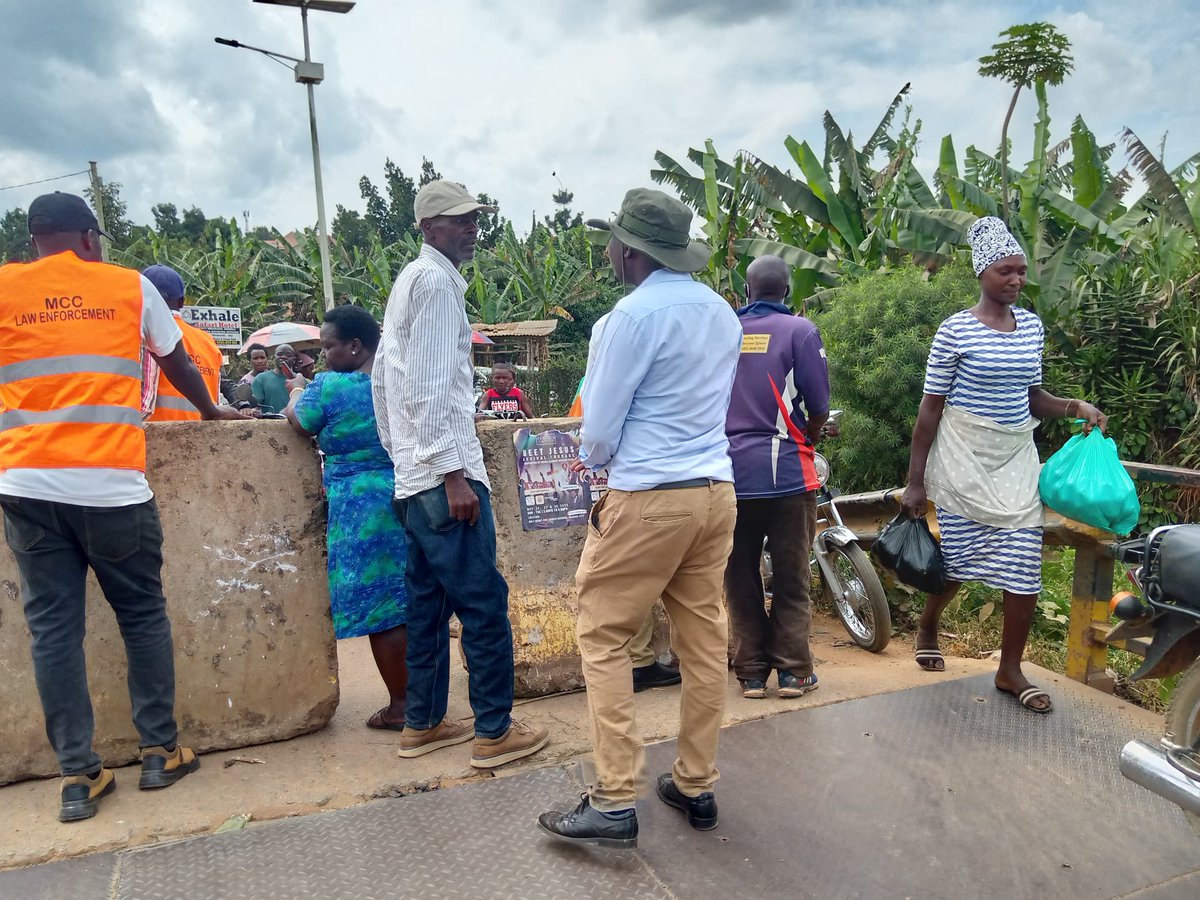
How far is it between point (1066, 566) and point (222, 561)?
557 cm

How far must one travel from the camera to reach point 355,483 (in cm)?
344

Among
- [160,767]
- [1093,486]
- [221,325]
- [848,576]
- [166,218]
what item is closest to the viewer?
[160,767]

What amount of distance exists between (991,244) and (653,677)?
7.95ft

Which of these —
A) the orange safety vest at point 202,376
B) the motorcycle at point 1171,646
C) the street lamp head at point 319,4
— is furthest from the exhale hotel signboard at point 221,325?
the motorcycle at point 1171,646

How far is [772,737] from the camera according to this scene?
11.2ft

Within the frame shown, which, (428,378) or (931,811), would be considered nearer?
(931,811)

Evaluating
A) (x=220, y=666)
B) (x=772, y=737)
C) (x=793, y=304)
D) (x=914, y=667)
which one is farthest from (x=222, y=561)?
(x=793, y=304)

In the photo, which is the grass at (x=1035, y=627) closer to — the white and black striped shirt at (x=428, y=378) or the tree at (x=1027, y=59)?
the white and black striped shirt at (x=428, y=378)

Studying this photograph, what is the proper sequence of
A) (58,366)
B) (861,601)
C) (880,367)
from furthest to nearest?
(880,367) → (861,601) → (58,366)

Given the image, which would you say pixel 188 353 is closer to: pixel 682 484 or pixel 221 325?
pixel 682 484

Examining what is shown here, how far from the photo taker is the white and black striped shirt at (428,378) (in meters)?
2.98

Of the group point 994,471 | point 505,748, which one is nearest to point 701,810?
point 505,748

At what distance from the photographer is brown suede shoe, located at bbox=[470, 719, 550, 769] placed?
10.5 feet

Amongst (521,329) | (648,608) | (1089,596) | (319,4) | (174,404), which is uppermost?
(319,4)
